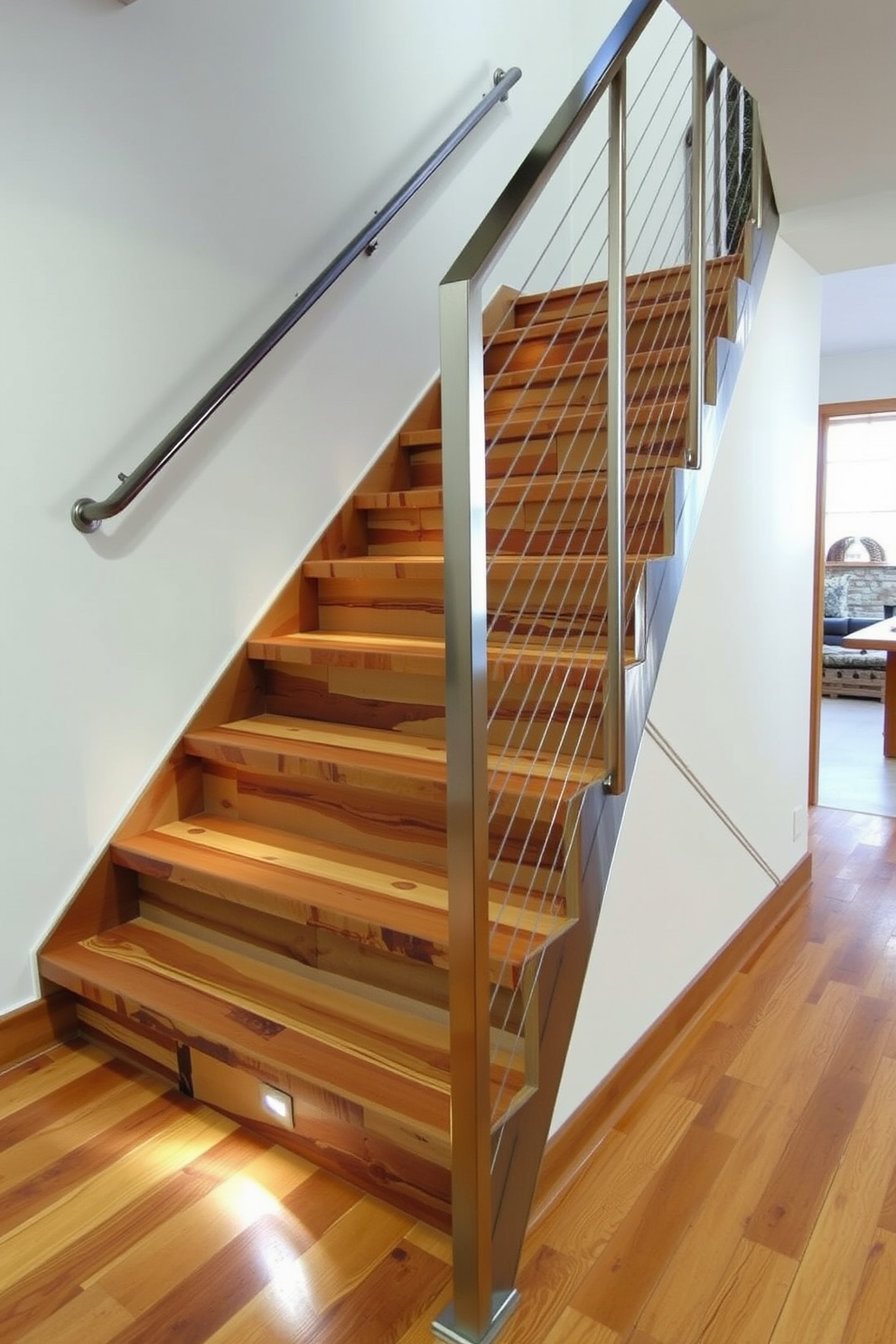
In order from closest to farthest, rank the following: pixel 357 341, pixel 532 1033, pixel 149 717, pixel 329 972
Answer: pixel 532 1033, pixel 329 972, pixel 149 717, pixel 357 341

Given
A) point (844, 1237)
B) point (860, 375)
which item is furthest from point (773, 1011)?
point (860, 375)

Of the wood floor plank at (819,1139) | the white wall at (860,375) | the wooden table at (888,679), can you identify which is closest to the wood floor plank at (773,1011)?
the wood floor plank at (819,1139)

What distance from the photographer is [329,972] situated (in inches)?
77.1

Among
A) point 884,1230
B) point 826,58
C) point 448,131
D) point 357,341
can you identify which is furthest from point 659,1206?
point 448,131

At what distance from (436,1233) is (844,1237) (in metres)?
0.68

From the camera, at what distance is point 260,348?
2.46 m

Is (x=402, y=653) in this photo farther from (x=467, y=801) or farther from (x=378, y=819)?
(x=467, y=801)

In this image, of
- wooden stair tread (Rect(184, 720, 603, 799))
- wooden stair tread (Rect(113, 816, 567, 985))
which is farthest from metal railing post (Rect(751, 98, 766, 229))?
wooden stair tread (Rect(113, 816, 567, 985))

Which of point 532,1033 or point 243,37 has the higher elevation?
point 243,37

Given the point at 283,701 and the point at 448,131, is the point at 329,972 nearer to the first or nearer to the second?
the point at 283,701

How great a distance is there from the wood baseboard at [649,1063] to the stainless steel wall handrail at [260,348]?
63.1 inches

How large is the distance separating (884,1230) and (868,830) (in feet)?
8.11

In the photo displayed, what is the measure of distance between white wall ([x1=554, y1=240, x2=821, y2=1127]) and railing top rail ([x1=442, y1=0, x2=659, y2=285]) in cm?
91

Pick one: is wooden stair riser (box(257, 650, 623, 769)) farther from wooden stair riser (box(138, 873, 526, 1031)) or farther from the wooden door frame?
the wooden door frame
